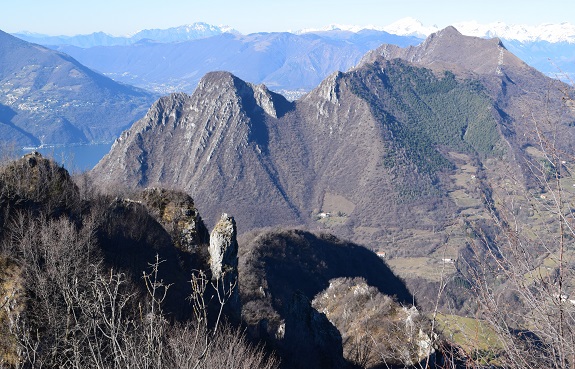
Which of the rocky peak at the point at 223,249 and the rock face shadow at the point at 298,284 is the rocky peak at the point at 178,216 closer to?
the rocky peak at the point at 223,249

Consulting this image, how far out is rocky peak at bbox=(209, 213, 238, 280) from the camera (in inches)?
1075

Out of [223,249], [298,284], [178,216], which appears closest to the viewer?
[223,249]

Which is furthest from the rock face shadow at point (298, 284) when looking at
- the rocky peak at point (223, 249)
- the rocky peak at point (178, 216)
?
the rocky peak at point (178, 216)

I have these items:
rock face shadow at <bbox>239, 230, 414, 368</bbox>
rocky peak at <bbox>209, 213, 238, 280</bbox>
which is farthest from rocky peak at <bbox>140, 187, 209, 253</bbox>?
rock face shadow at <bbox>239, 230, 414, 368</bbox>

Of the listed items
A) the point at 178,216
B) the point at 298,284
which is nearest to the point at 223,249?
the point at 178,216

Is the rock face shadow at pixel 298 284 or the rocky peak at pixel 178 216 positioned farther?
the rocky peak at pixel 178 216

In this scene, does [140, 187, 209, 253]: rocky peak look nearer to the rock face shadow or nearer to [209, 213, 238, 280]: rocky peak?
[209, 213, 238, 280]: rocky peak

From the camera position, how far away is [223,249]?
27.7 metres

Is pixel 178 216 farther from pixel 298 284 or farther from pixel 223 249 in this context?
pixel 298 284

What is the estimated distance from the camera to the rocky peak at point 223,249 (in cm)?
2731

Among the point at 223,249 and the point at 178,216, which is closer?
the point at 223,249

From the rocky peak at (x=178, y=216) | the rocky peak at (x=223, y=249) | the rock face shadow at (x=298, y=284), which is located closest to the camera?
the rocky peak at (x=223, y=249)

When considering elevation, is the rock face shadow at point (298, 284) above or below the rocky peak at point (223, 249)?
below

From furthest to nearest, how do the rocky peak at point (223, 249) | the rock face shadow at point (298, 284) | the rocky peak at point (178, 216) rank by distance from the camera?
the rocky peak at point (178, 216), the rock face shadow at point (298, 284), the rocky peak at point (223, 249)
